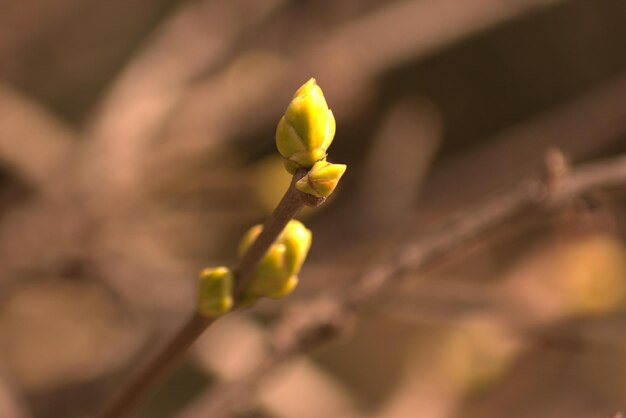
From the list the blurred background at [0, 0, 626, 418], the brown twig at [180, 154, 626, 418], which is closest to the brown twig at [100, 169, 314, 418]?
the brown twig at [180, 154, 626, 418]

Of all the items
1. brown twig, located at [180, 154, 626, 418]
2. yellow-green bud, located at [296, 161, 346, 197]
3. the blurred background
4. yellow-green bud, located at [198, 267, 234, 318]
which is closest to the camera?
yellow-green bud, located at [296, 161, 346, 197]

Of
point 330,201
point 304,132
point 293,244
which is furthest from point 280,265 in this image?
point 330,201

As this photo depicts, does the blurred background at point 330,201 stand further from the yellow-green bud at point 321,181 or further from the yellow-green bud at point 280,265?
the yellow-green bud at point 321,181

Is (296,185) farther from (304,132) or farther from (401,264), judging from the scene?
(401,264)

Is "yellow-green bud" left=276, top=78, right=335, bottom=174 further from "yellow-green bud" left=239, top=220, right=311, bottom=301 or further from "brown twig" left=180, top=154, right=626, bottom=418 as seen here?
"brown twig" left=180, top=154, right=626, bottom=418

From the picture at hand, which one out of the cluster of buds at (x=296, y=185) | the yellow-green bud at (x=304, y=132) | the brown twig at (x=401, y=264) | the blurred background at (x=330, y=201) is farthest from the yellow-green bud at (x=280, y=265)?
the blurred background at (x=330, y=201)

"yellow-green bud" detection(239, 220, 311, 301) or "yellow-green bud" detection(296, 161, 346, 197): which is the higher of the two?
"yellow-green bud" detection(239, 220, 311, 301)

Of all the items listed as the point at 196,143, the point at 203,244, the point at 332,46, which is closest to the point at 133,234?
the point at 196,143

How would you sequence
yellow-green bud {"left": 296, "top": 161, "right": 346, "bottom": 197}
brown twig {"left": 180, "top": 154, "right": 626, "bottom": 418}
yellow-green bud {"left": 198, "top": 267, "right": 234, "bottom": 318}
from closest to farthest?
yellow-green bud {"left": 296, "top": 161, "right": 346, "bottom": 197} < yellow-green bud {"left": 198, "top": 267, "right": 234, "bottom": 318} < brown twig {"left": 180, "top": 154, "right": 626, "bottom": 418}
